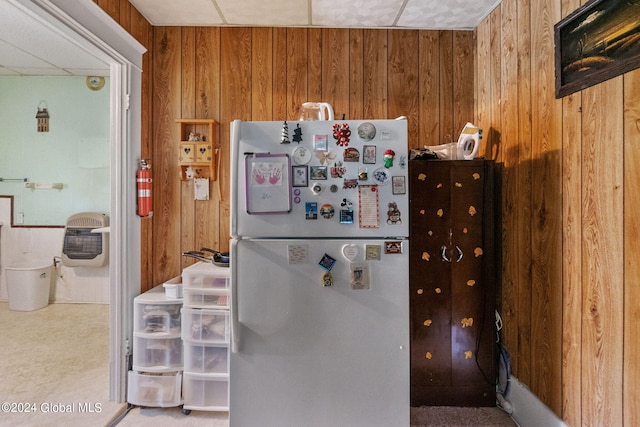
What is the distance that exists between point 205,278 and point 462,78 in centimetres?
227

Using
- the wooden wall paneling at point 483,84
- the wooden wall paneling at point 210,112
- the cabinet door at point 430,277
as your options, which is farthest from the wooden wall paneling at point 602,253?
the wooden wall paneling at point 210,112

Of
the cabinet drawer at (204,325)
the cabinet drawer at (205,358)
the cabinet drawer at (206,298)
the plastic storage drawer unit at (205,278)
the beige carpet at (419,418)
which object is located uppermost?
the plastic storage drawer unit at (205,278)

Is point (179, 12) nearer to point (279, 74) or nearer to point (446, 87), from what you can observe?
point (279, 74)

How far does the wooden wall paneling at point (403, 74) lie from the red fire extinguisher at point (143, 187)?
1730 millimetres

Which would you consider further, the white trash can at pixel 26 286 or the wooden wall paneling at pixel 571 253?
the white trash can at pixel 26 286

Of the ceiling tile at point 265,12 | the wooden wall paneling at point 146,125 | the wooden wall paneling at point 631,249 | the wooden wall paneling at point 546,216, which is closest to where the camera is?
the wooden wall paneling at point 631,249

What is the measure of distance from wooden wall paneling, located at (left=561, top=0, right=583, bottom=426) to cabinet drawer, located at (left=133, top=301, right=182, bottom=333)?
2.09 meters

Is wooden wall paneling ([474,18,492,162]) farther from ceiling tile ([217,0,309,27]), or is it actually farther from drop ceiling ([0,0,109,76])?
drop ceiling ([0,0,109,76])

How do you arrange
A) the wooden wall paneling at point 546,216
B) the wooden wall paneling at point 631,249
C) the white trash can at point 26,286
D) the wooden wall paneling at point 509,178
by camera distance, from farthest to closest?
the white trash can at point 26,286 < the wooden wall paneling at point 509,178 < the wooden wall paneling at point 546,216 < the wooden wall paneling at point 631,249

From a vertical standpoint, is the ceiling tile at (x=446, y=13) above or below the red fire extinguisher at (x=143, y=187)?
above

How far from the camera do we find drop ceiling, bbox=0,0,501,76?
1.91 m

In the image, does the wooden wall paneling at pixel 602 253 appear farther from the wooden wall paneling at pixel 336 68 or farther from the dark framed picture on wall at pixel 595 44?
the wooden wall paneling at pixel 336 68

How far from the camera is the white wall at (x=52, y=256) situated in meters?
3.23

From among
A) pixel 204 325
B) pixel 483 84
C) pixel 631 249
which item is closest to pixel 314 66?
pixel 483 84
